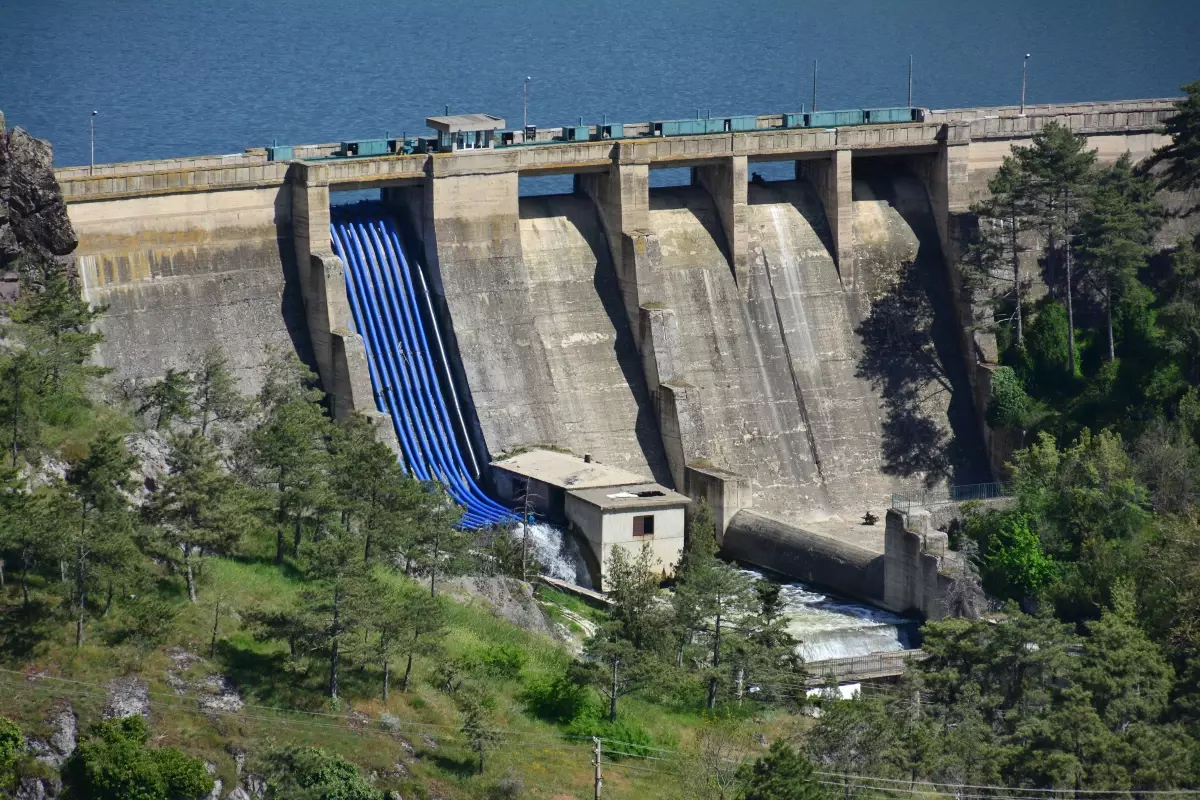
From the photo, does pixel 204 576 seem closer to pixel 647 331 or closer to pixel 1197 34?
pixel 647 331

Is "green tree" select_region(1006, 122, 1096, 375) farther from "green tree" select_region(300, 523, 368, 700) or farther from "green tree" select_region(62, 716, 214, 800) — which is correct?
"green tree" select_region(62, 716, 214, 800)

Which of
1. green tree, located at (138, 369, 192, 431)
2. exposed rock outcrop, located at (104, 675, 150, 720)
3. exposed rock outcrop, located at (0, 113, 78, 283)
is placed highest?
exposed rock outcrop, located at (0, 113, 78, 283)

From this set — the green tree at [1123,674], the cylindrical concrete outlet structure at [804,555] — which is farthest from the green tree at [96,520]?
the cylindrical concrete outlet structure at [804,555]

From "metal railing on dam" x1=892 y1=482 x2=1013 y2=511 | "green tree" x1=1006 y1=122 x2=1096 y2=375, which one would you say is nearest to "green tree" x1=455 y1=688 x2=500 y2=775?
"metal railing on dam" x1=892 y1=482 x2=1013 y2=511

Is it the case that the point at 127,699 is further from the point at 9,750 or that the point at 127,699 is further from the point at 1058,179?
the point at 1058,179

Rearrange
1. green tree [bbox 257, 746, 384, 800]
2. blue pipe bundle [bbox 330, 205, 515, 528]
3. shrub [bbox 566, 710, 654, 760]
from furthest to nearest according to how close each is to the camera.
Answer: blue pipe bundle [bbox 330, 205, 515, 528] < shrub [bbox 566, 710, 654, 760] < green tree [bbox 257, 746, 384, 800]

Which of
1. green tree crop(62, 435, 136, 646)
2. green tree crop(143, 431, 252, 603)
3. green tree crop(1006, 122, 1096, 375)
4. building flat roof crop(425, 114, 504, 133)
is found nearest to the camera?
green tree crop(62, 435, 136, 646)

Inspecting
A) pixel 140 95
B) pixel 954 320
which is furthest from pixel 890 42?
pixel 954 320
